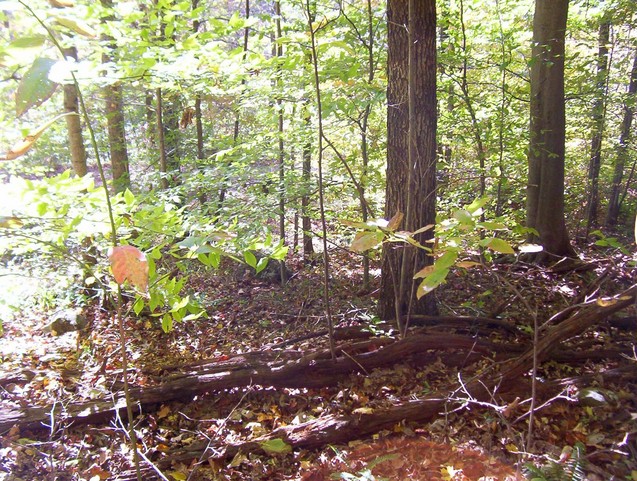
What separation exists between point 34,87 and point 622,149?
1053cm

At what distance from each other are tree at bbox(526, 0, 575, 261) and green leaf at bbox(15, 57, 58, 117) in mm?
6088

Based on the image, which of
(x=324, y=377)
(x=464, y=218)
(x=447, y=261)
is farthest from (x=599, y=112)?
(x=447, y=261)

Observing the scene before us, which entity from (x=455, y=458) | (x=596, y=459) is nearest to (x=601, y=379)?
(x=596, y=459)

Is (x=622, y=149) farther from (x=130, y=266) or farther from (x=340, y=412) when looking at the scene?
(x=130, y=266)

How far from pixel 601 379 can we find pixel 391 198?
2.24 m

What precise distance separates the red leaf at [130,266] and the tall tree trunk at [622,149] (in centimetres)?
878

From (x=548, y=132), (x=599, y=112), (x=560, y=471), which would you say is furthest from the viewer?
(x=599, y=112)

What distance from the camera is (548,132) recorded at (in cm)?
609

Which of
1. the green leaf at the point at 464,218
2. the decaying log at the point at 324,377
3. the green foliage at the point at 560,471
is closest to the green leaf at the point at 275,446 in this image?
the decaying log at the point at 324,377

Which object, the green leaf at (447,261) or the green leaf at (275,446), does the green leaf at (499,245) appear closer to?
the green leaf at (447,261)

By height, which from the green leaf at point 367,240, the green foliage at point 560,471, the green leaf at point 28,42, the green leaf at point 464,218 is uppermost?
the green leaf at point 28,42

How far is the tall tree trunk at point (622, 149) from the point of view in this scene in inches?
310

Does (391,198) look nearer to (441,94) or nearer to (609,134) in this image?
(441,94)

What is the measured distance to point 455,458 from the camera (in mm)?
2516
